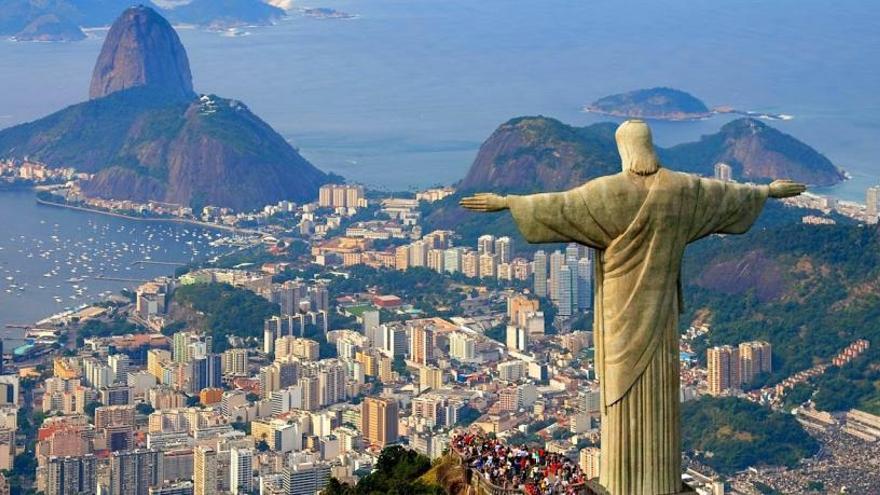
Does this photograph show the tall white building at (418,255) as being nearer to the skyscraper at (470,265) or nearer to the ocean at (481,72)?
the skyscraper at (470,265)

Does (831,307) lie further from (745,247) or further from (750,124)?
(750,124)

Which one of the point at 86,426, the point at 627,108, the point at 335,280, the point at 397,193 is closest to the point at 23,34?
the point at 627,108

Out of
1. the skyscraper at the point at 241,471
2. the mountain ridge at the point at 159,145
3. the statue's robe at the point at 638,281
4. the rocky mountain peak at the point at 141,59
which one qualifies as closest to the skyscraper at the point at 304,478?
the skyscraper at the point at 241,471

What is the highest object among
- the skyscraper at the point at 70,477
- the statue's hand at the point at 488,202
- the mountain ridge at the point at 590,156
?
the statue's hand at the point at 488,202

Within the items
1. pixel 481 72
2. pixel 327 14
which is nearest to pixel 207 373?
pixel 481 72

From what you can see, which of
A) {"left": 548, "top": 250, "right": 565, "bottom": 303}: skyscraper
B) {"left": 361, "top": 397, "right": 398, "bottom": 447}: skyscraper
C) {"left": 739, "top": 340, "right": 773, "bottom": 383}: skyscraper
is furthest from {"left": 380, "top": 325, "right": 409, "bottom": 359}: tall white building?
{"left": 361, "top": 397, "right": 398, "bottom": 447}: skyscraper

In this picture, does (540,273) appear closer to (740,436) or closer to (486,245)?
(486,245)
